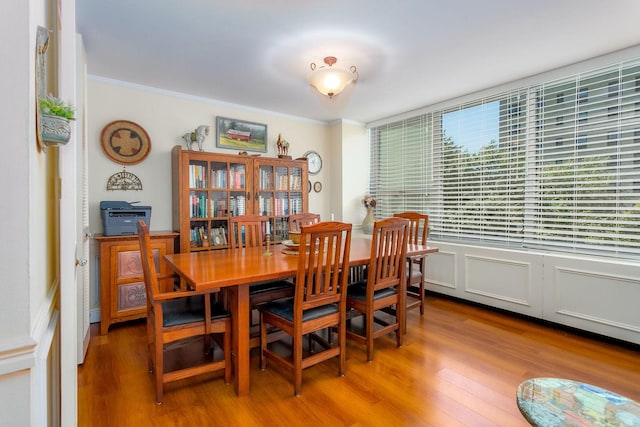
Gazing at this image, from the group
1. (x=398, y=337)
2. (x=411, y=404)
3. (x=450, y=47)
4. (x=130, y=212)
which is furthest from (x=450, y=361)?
(x=130, y=212)

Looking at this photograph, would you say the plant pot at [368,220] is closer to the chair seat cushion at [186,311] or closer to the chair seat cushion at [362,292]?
the chair seat cushion at [362,292]

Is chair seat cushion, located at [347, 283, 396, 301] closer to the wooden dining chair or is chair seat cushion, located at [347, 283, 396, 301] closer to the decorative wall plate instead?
the wooden dining chair

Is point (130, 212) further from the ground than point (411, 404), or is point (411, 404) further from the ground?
point (130, 212)

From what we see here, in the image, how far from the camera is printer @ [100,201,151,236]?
294 cm

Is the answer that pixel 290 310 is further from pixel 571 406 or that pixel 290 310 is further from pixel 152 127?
pixel 152 127

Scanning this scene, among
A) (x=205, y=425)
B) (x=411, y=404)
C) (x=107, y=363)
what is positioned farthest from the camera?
(x=107, y=363)

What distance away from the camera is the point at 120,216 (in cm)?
298

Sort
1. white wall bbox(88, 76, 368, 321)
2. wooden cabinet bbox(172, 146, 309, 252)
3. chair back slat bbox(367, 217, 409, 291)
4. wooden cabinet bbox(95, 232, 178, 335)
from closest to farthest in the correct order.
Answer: chair back slat bbox(367, 217, 409, 291), wooden cabinet bbox(95, 232, 178, 335), white wall bbox(88, 76, 368, 321), wooden cabinet bbox(172, 146, 309, 252)

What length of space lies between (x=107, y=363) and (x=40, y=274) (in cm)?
175

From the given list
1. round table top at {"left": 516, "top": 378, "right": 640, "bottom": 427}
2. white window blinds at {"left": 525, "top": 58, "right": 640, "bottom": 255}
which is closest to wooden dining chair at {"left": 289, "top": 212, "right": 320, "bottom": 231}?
white window blinds at {"left": 525, "top": 58, "right": 640, "bottom": 255}

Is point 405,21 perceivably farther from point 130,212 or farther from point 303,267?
point 130,212

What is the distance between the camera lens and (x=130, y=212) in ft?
9.96

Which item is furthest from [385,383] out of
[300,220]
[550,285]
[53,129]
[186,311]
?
[53,129]

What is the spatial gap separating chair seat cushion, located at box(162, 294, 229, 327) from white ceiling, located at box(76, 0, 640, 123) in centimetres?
192
